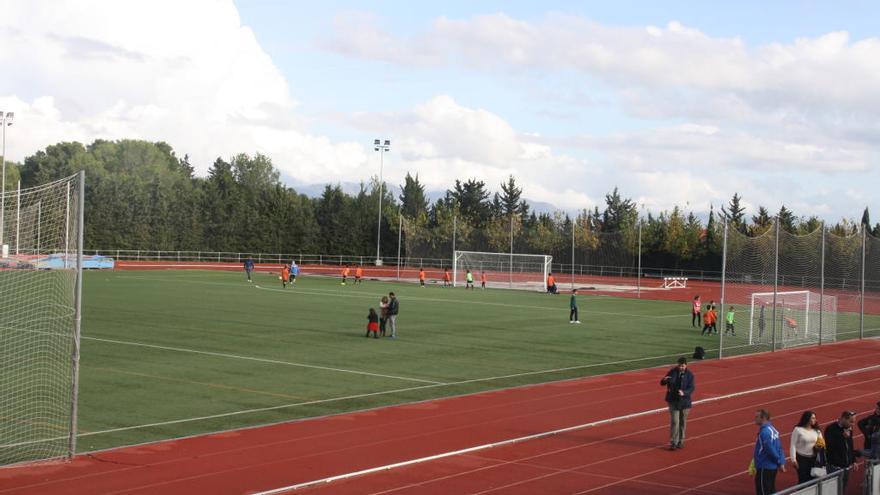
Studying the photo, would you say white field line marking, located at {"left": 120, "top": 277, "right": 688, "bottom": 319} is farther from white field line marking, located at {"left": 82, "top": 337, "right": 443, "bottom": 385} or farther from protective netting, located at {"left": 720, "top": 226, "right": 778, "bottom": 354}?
white field line marking, located at {"left": 82, "top": 337, "right": 443, "bottom": 385}

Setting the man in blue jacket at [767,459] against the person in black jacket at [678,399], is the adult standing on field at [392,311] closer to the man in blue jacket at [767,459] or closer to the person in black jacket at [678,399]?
the person in black jacket at [678,399]

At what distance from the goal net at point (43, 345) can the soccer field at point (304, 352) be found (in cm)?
62

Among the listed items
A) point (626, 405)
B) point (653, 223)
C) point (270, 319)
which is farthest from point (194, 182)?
point (626, 405)

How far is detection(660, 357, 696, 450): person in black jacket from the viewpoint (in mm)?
17109

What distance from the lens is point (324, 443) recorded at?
56.7 feet

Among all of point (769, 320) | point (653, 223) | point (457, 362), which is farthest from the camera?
point (653, 223)

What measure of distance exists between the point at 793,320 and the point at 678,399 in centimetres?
2353

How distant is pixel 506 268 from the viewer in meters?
75.6

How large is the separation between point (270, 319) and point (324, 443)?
22995 millimetres

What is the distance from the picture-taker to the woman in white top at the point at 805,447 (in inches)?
514

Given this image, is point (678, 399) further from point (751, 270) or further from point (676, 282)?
point (676, 282)

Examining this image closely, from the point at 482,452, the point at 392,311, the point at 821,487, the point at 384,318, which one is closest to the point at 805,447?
the point at 821,487

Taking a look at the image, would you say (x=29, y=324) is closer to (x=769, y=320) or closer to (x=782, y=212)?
(x=769, y=320)

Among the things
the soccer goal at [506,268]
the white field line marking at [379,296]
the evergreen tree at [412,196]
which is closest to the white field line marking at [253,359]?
the white field line marking at [379,296]
